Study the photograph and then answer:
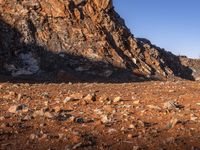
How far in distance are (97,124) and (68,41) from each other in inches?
959

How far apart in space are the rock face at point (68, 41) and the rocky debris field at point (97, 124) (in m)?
16.8

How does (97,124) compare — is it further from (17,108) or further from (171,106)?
(171,106)

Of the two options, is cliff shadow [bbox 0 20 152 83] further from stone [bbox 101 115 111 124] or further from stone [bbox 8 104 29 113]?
stone [bbox 101 115 111 124]

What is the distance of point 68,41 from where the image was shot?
34062 millimetres

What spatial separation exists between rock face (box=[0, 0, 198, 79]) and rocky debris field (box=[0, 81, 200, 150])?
16.8 m

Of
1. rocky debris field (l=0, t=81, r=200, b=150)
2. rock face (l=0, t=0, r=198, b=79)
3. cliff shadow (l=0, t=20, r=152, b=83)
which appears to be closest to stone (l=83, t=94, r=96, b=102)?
rocky debris field (l=0, t=81, r=200, b=150)

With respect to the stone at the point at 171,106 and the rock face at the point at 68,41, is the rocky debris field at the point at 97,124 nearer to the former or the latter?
the stone at the point at 171,106

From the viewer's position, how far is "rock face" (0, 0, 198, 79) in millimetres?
31634

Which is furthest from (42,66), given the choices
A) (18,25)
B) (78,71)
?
(18,25)

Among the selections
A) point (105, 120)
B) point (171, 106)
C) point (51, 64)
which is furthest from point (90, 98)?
point (51, 64)

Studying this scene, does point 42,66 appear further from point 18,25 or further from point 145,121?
point 145,121

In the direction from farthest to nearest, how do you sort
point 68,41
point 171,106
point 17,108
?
point 68,41 → point 171,106 → point 17,108

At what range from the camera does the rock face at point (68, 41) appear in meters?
31.6

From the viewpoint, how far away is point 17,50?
1262 inches
